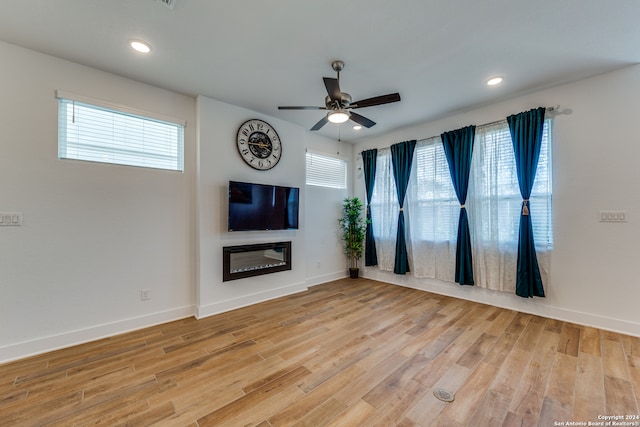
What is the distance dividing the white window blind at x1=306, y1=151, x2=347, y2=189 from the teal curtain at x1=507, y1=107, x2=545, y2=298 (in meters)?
2.94

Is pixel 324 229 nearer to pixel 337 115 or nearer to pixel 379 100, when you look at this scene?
pixel 337 115

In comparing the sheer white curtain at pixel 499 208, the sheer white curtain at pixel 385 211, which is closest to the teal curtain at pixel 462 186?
the sheer white curtain at pixel 499 208

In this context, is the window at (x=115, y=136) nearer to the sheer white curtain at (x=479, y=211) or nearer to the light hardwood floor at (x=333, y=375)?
the light hardwood floor at (x=333, y=375)

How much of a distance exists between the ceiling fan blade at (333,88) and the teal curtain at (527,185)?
2516 mm

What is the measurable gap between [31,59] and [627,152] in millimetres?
6170

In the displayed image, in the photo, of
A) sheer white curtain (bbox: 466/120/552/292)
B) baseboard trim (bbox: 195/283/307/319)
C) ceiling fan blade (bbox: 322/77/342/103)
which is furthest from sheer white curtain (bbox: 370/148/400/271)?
ceiling fan blade (bbox: 322/77/342/103)

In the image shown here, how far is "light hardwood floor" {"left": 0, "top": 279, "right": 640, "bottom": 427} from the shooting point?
1.66 meters

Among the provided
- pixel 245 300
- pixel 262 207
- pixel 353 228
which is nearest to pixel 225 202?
pixel 262 207

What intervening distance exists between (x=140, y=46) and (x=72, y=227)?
1.92 meters

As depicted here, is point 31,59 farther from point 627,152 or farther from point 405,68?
point 627,152

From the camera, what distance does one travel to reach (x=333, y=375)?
81.1 inches

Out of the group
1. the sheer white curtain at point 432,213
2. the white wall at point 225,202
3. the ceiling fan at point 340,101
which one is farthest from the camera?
the sheer white curtain at point 432,213

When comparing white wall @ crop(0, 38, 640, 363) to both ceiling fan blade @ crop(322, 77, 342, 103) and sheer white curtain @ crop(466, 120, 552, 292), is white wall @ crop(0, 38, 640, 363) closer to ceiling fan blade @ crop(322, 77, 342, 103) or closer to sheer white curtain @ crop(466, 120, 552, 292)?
sheer white curtain @ crop(466, 120, 552, 292)

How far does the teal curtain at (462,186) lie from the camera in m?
3.78
